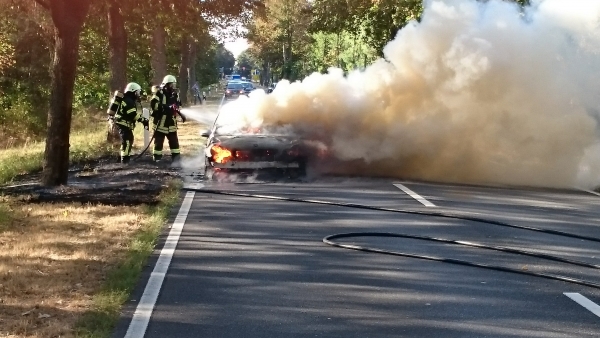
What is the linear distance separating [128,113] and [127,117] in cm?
Answer: 17

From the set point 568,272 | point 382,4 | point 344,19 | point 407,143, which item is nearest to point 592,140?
point 407,143

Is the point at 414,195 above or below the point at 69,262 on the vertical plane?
above

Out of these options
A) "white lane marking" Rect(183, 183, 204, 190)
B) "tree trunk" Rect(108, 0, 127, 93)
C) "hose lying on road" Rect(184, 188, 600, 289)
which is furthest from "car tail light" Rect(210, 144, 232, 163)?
"tree trunk" Rect(108, 0, 127, 93)

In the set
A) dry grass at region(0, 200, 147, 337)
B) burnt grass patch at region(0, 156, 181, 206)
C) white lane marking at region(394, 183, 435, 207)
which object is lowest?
dry grass at region(0, 200, 147, 337)

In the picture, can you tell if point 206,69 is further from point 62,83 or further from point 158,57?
point 62,83

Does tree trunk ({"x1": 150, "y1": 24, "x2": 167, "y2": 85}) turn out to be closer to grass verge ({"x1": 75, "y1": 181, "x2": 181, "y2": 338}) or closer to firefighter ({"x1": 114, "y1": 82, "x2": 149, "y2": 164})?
firefighter ({"x1": 114, "y1": 82, "x2": 149, "y2": 164})

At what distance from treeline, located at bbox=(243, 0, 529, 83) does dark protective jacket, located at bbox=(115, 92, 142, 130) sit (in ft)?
23.3

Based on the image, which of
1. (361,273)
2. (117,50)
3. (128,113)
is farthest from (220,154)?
(117,50)

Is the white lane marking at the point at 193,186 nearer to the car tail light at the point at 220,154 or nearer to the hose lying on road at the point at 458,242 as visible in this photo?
the car tail light at the point at 220,154

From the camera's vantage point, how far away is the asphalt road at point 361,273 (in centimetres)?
600

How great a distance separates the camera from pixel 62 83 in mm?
13672

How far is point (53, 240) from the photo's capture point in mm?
9164

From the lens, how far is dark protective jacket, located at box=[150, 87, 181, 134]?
57.5 ft

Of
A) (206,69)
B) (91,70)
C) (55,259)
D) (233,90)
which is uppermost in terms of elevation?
(206,69)
